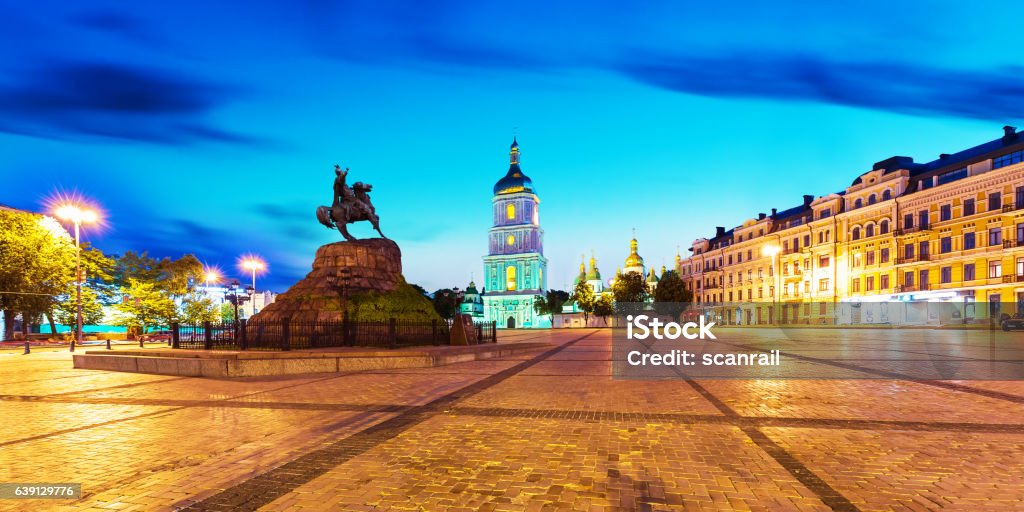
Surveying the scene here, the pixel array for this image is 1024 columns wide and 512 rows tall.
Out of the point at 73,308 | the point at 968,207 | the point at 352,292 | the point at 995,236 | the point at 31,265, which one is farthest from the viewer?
the point at 968,207

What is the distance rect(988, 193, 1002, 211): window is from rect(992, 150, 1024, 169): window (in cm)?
233

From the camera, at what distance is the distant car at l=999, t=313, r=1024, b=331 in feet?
106

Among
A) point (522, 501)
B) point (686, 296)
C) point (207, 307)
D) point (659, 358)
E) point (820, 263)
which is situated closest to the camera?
point (522, 501)

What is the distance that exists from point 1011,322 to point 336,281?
41.2 meters

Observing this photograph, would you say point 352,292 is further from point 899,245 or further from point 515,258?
point 515,258

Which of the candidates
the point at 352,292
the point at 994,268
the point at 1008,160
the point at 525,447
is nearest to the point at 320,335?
the point at 352,292

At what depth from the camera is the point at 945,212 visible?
43906 mm

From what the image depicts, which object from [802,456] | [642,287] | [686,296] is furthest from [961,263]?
[802,456]

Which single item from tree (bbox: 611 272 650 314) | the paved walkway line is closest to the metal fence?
the paved walkway line

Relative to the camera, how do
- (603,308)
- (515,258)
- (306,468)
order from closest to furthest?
(306,468)
(603,308)
(515,258)

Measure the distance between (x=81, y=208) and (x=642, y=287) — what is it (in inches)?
2507

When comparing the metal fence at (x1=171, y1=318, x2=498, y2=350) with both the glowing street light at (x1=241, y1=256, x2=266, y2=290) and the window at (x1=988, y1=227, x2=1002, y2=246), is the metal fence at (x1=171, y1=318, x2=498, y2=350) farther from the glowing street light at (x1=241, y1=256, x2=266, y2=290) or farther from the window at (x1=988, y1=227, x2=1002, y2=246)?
the window at (x1=988, y1=227, x2=1002, y2=246)

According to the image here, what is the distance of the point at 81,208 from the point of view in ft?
94.4

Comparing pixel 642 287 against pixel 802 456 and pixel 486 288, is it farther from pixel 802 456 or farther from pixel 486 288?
pixel 802 456
